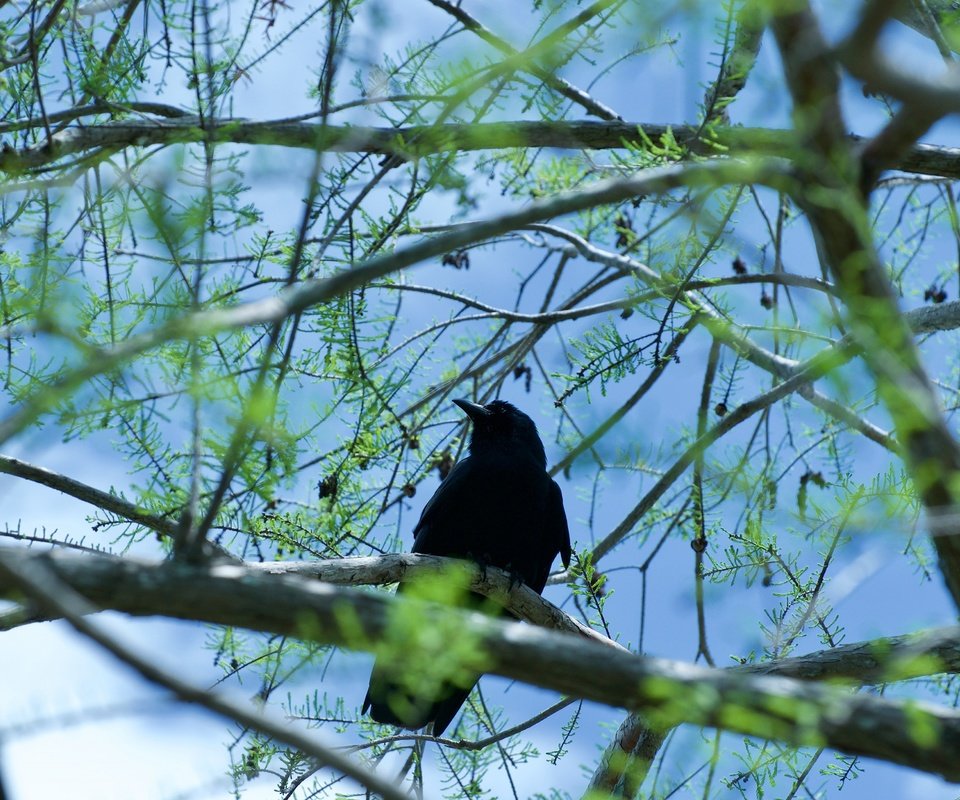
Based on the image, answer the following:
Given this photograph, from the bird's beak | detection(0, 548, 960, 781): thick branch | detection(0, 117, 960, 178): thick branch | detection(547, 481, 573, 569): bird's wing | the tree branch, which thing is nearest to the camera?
the tree branch

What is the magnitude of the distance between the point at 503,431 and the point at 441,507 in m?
0.73

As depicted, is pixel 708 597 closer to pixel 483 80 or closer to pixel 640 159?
pixel 640 159

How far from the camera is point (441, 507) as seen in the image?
561 centimetres

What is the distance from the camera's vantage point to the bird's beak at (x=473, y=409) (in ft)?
19.1

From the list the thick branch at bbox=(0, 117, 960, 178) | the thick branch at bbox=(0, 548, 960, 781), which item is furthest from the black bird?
the thick branch at bbox=(0, 548, 960, 781)

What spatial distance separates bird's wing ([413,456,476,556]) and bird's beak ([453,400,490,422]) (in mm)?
316

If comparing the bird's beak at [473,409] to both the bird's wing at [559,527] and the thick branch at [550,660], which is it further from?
the thick branch at [550,660]

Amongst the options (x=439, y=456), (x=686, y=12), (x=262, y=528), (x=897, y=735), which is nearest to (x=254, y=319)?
(x=686, y=12)

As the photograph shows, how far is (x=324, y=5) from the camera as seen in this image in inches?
145

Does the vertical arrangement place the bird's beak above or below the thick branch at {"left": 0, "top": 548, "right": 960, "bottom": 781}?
above

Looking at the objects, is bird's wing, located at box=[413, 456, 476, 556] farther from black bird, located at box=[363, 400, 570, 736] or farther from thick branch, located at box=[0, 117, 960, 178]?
thick branch, located at box=[0, 117, 960, 178]

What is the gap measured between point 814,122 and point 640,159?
4.94 ft

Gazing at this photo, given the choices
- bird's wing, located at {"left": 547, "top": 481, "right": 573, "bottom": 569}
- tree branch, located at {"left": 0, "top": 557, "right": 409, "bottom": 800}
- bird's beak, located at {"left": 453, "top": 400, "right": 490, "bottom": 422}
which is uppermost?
bird's beak, located at {"left": 453, "top": 400, "right": 490, "bottom": 422}

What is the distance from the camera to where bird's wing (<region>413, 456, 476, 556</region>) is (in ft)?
18.3
